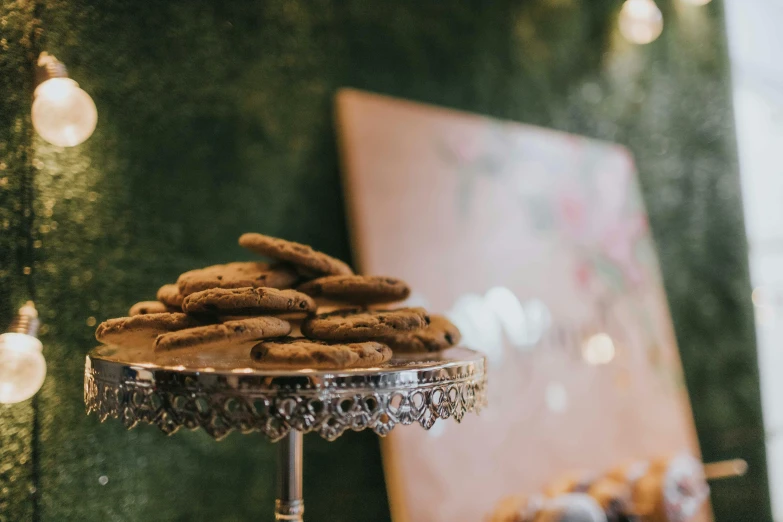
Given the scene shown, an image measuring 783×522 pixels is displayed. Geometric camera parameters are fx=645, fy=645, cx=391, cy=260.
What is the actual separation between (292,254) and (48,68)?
0.55 meters

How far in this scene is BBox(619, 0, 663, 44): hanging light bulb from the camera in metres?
2.13

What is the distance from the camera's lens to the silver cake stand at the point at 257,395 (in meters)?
0.69

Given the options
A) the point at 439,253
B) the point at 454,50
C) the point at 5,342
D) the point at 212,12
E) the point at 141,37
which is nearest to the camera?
the point at 5,342

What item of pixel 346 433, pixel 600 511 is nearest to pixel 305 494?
pixel 346 433

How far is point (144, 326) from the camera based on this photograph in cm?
77

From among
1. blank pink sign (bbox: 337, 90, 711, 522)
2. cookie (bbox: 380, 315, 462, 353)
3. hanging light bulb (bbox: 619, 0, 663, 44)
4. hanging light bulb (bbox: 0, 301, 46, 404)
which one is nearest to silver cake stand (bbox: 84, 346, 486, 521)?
cookie (bbox: 380, 315, 462, 353)

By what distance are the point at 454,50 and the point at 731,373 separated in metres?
1.59

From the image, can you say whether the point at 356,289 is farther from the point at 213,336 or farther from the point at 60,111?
the point at 60,111

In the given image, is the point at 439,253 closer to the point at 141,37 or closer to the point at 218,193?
the point at 218,193

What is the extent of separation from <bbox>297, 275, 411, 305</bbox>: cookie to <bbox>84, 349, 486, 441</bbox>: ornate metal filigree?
138 mm

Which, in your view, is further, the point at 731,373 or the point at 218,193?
the point at 731,373

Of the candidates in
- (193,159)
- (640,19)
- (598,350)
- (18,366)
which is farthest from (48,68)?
(640,19)

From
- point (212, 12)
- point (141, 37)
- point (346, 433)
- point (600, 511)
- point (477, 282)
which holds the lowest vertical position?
point (600, 511)

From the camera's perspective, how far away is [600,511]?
4.48ft
